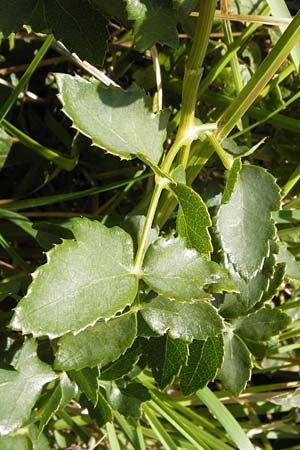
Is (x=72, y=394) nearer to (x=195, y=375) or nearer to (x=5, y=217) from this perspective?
(x=195, y=375)

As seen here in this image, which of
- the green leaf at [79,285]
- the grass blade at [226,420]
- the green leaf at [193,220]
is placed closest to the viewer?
the green leaf at [79,285]

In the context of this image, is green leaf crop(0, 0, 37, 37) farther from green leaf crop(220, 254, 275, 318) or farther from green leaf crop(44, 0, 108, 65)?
green leaf crop(220, 254, 275, 318)

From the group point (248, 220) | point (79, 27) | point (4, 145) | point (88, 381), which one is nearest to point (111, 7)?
point (79, 27)

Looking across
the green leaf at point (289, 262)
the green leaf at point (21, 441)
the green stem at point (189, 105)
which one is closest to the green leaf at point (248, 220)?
the green stem at point (189, 105)

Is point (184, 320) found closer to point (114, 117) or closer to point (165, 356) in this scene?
point (165, 356)

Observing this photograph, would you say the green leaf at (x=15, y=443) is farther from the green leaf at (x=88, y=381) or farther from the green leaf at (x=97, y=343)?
the green leaf at (x=97, y=343)
